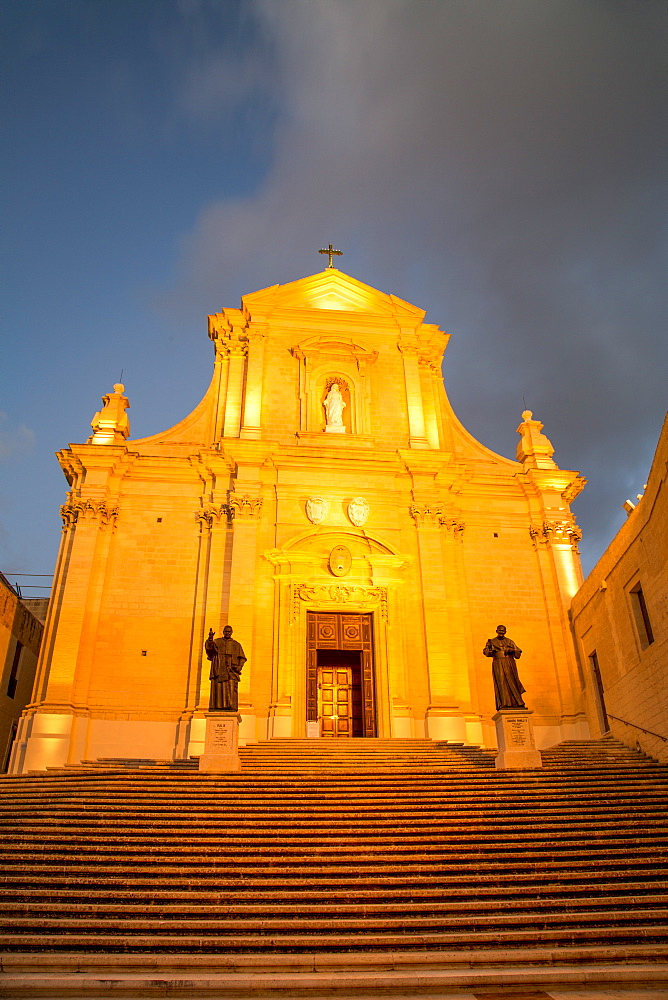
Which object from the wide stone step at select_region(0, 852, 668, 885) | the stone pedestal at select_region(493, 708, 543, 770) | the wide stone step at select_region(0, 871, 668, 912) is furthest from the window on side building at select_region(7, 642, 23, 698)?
the stone pedestal at select_region(493, 708, 543, 770)

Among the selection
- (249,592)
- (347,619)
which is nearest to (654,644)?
(347,619)

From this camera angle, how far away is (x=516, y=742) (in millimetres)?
12555

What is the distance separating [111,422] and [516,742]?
14407 mm

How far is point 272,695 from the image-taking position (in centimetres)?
1744

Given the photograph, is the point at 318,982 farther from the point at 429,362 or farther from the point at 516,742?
the point at 429,362

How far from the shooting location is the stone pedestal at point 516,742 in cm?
1243

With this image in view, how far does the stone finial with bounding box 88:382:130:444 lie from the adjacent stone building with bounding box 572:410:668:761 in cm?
1388

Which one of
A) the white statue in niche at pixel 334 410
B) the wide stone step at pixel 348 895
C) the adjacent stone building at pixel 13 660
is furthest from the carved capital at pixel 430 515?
the wide stone step at pixel 348 895

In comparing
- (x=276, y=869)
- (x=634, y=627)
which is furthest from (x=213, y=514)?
(x=276, y=869)

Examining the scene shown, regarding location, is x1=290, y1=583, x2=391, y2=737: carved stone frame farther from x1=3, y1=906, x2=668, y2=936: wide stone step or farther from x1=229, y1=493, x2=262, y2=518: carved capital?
x1=3, y1=906, x2=668, y2=936: wide stone step

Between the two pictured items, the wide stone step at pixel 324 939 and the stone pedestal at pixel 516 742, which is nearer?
the wide stone step at pixel 324 939

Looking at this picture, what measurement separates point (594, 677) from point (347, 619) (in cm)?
655

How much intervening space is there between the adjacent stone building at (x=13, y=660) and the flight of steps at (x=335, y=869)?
9.70 m

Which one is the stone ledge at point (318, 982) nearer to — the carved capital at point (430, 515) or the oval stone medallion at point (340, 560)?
the oval stone medallion at point (340, 560)
